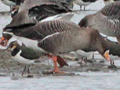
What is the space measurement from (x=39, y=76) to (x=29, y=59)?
23.4 inches

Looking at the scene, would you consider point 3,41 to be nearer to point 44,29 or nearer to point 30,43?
point 30,43

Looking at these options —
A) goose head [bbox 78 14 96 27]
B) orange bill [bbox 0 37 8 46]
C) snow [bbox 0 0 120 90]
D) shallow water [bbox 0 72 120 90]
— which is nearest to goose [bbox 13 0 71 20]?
goose head [bbox 78 14 96 27]

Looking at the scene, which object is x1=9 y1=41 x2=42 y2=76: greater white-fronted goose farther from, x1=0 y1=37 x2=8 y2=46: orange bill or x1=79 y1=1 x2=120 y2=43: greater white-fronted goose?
x1=0 y1=37 x2=8 y2=46: orange bill

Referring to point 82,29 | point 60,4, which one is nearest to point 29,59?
point 82,29

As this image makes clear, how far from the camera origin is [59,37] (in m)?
9.43

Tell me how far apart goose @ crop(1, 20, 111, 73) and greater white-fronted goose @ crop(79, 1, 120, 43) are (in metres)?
2.79

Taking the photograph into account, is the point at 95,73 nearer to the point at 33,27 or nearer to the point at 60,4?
the point at 33,27

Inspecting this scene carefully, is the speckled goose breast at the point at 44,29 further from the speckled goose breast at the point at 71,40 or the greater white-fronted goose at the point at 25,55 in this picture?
the greater white-fronted goose at the point at 25,55

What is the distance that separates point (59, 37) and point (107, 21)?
3.78m

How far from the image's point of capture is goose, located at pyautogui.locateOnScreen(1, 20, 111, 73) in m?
9.39

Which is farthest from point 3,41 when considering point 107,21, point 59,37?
point 59,37

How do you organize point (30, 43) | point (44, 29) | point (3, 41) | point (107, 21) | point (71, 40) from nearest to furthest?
point (71, 40) < point (44, 29) < point (30, 43) < point (107, 21) < point (3, 41)

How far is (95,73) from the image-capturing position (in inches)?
371

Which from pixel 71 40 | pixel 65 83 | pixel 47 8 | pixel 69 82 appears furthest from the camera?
pixel 47 8
